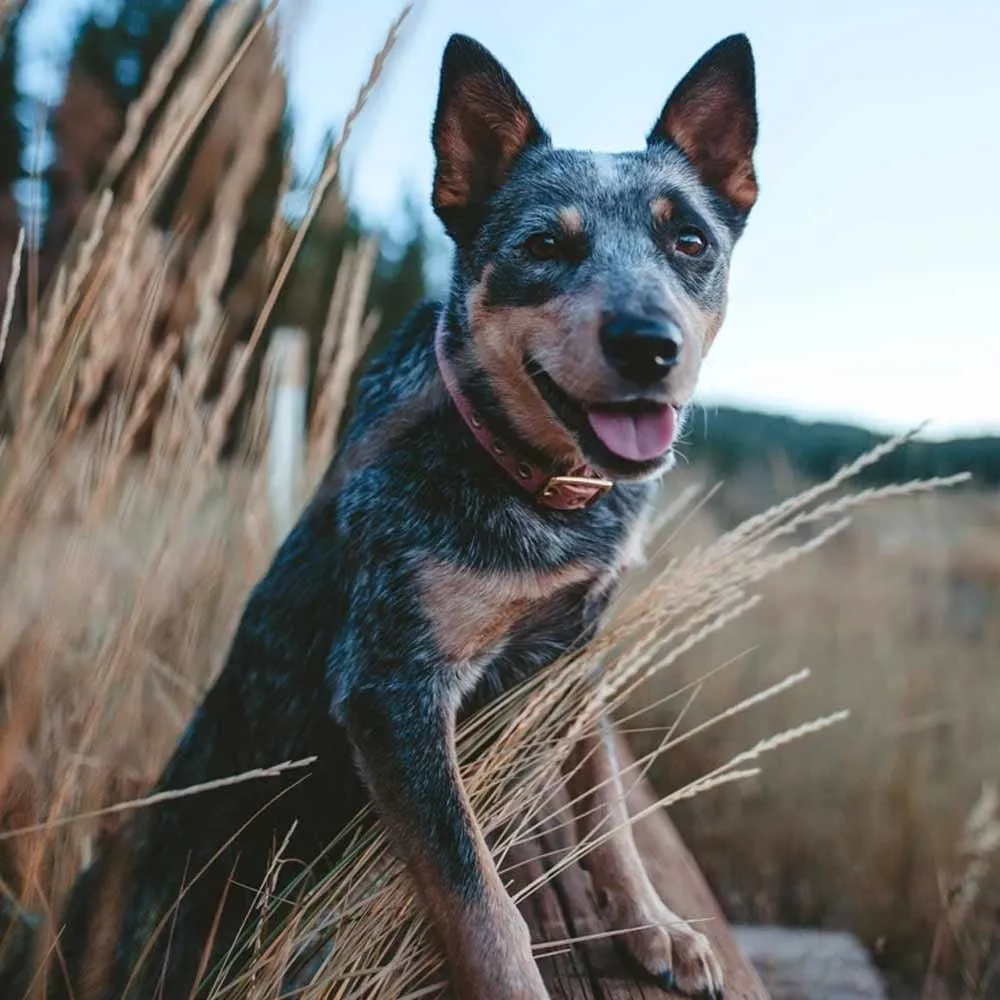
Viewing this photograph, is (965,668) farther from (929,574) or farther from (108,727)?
(108,727)

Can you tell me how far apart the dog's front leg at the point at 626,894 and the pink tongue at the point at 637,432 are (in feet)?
1.67

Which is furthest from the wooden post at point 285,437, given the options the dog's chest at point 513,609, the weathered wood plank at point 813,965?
the weathered wood plank at point 813,965

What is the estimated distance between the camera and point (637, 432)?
1445 mm

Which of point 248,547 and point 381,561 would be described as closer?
point 381,561

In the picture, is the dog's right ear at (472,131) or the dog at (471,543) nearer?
the dog at (471,543)

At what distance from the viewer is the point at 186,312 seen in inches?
68.1

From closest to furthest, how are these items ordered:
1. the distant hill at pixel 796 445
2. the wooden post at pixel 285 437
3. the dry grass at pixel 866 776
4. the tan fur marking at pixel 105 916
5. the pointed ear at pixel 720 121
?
the tan fur marking at pixel 105 916 < the pointed ear at pixel 720 121 < the wooden post at pixel 285 437 < the dry grass at pixel 866 776 < the distant hill at pixel 796 445

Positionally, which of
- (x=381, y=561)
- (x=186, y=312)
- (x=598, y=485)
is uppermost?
(x=186, y=312)

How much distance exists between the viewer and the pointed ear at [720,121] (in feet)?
5.80

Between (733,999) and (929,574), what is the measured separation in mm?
5183

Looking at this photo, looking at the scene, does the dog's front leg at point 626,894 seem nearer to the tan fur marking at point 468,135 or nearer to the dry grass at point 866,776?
the dry grass at point 866,776

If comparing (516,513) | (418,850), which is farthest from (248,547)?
(418,850)

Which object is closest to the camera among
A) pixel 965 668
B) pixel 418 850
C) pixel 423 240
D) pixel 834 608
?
pixel 418 850

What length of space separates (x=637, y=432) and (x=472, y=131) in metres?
0.71
